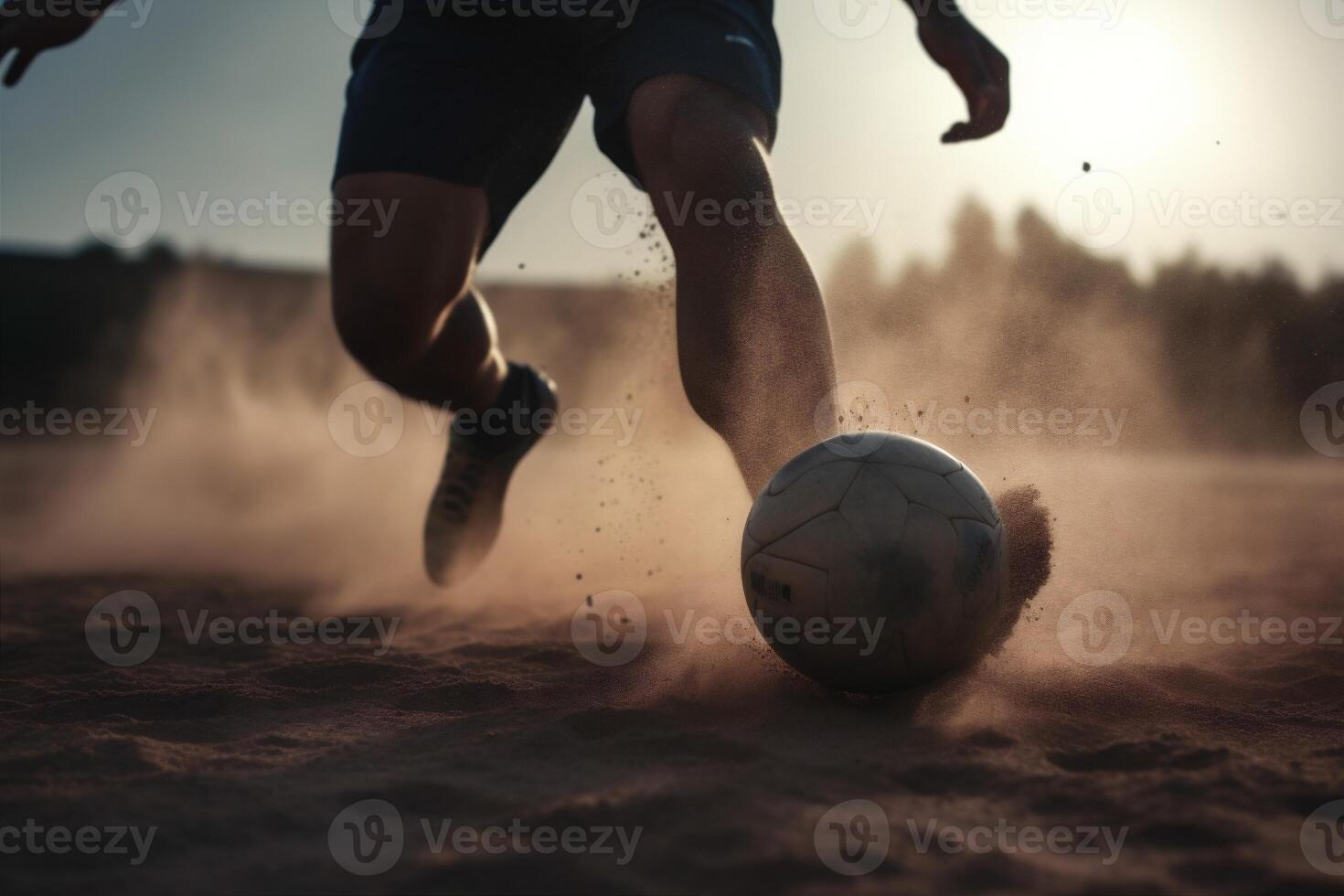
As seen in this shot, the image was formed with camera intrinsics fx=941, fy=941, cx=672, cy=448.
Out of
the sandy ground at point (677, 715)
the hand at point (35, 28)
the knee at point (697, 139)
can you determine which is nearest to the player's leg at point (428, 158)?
the knee at point (697, 139)

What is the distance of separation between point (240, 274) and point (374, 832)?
856 inches

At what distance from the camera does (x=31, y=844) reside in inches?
59.9

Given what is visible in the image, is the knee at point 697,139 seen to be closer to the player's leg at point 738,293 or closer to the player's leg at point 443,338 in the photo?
the player's leg at point 738,293

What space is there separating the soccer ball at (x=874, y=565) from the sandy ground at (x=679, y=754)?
0.47ft

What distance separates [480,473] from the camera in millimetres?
3695

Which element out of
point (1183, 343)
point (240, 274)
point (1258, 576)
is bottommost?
point (1258, 576)

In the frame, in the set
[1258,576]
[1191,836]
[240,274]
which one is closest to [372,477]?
[1258,576]

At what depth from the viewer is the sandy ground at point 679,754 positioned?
1.40 meters

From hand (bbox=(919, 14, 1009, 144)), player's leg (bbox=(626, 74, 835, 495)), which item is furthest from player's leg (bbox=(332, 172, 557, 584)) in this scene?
hand (bbox=(919, 14, 1009, 144))

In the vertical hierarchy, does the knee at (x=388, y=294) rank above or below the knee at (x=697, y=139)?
below

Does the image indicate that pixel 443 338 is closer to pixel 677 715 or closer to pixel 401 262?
pixel 401 262

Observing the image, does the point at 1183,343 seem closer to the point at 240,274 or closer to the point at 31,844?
the point at 31,844

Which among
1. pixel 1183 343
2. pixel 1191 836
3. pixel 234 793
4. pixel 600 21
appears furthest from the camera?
pixel 1183 343

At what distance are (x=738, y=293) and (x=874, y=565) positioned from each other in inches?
29.6
